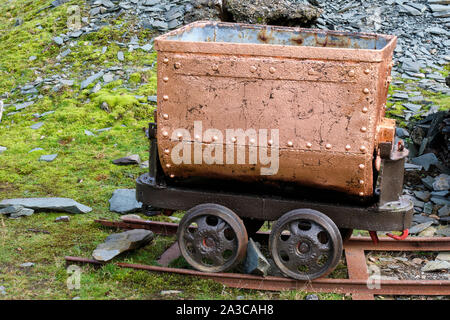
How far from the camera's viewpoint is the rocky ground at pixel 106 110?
6043mm

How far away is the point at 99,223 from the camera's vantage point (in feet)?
22.8

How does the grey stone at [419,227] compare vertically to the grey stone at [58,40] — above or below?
below

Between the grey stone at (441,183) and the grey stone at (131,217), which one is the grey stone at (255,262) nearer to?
the grey stone at (131,217)

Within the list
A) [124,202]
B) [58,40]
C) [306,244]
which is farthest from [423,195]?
[58,40]

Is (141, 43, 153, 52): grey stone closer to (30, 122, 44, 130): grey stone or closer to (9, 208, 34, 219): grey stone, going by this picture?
(30, 122, 44, 130): grey stone

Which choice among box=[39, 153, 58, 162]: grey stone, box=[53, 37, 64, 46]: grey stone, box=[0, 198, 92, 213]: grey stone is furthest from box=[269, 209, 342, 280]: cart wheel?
box=[53, 37, 64, 46]: grey stone

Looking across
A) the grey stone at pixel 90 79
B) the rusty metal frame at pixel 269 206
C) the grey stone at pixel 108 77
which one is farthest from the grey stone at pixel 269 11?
the rusty metal frame at pixel 269 206

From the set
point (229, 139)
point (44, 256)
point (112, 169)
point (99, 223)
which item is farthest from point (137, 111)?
point (229, 139)

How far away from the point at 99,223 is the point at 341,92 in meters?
3.50

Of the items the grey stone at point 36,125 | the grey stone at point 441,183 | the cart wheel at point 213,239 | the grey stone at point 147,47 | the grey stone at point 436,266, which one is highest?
the grey stone at point 147,47

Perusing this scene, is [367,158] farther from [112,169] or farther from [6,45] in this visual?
[6,45]

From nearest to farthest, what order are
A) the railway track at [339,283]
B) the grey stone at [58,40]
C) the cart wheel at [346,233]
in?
1. the railway track at [339,283]
2. the cart wheel at [346,233]
3. the grey stone at [58,40]

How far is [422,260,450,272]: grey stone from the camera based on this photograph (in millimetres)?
5957

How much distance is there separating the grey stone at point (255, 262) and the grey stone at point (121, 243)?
1.30m
